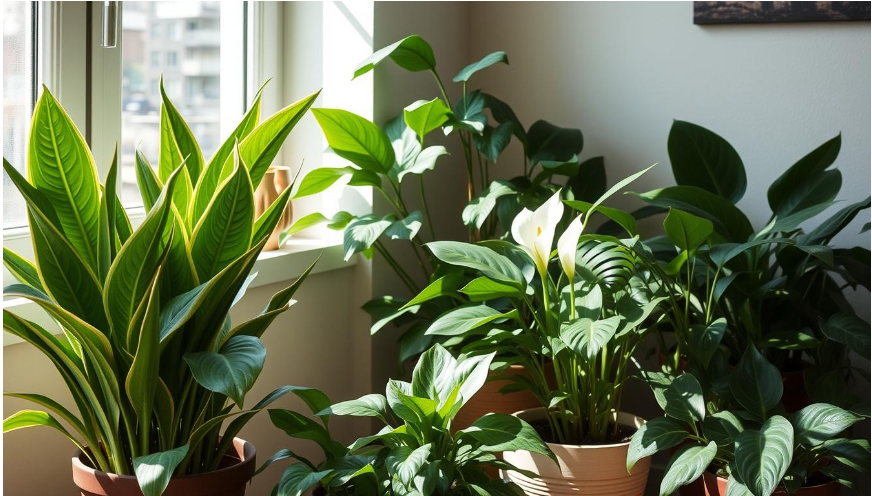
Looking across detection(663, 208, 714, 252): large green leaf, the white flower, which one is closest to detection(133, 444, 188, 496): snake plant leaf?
the white flower

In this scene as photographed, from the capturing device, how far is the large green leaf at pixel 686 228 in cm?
153

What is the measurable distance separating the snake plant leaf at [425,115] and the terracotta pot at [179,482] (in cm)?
92

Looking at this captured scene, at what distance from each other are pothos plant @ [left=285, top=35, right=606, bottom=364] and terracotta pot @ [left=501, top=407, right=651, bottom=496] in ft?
1.14

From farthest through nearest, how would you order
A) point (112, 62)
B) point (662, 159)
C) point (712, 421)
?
point (662, 159), point (112, 62), point (712, 421)

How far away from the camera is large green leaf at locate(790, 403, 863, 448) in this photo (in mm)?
1489

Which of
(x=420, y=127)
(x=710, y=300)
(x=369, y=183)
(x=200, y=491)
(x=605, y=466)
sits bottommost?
(x=605, y=466)

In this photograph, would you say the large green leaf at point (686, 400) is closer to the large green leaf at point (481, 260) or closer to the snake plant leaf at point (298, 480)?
the large green leaf at point (481, 260)

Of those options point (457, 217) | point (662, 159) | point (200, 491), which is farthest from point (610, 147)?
point (200, 491)

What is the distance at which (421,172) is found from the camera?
1.88 metres

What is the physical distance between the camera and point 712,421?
1.57 meters

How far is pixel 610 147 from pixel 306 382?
1112mm

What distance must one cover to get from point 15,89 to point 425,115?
84 centimetres

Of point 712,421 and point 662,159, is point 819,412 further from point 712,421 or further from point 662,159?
point 662,159

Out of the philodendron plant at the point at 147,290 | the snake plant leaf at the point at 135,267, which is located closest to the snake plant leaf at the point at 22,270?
the philodendron plant at the point at 147,290
